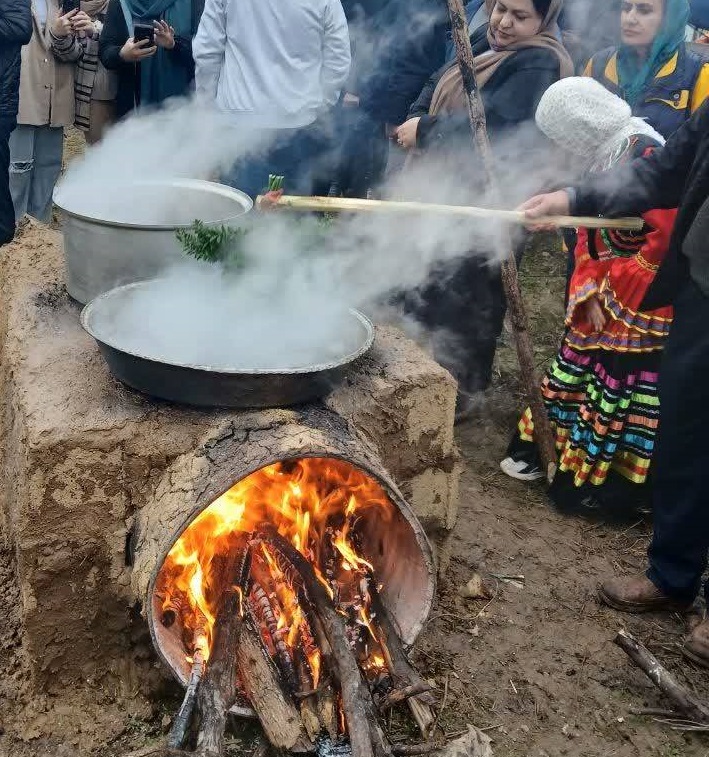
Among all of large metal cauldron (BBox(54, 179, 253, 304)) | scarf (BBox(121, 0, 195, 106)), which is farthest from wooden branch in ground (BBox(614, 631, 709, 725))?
scarf (BBox(121, 0, 195, 106))

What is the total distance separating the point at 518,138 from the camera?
438cm

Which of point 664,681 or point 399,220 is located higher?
point 399,220

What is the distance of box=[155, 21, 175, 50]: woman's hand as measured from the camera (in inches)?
218

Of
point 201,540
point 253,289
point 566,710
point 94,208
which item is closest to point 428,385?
point 253,289

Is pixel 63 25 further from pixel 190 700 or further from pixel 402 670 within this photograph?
pixel 402 670

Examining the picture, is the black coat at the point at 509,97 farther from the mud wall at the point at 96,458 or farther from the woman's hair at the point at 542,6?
the mud wall at the point at 96,458

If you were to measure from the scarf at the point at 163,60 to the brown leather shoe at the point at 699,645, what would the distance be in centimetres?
478

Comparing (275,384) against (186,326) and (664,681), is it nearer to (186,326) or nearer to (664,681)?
(186,326)

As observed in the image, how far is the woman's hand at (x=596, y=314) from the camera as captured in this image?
12.7 feet

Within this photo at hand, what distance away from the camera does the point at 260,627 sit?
278 centimetres

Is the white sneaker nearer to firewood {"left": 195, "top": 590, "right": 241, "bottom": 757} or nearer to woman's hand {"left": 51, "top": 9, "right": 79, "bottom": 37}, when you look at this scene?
firewood {"left": 195, "top": 590, "right": 241, "bottom": 757}

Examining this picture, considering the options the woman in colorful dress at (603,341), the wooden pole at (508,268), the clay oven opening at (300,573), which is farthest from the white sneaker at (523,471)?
the clay oven opening at (300,573)

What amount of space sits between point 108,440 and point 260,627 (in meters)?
0.83

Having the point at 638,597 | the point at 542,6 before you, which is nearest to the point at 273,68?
the point at 542,6
